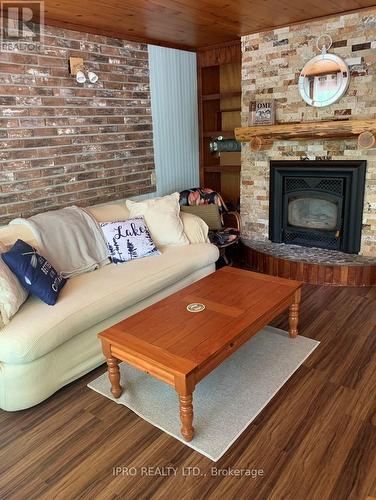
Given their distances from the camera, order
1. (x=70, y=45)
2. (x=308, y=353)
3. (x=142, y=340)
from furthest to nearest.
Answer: (x=70, y=45)
(x=308, y=353)
(x=142, y=340)

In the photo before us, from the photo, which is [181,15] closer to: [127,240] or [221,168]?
[127,240]

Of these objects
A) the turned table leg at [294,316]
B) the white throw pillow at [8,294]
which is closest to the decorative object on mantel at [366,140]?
the turned table leg at [294,316]

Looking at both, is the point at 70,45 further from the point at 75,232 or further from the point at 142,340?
the point at 142,340

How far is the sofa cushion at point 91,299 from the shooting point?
7.03 ft

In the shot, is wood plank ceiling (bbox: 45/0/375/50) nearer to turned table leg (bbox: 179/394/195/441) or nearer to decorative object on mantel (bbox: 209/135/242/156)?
decorative object on mantel (bbox: 209/135/242/156)

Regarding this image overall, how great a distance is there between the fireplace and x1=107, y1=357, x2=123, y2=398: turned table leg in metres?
2.60

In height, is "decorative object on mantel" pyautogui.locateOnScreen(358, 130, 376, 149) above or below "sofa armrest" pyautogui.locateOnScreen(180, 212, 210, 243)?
above

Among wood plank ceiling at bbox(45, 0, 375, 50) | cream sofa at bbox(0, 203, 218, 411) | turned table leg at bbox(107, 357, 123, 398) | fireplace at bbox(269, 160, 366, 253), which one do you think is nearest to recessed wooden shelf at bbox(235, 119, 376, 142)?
fireplace at bbox(269, 160, 366, 253)

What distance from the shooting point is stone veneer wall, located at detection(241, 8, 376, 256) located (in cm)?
346

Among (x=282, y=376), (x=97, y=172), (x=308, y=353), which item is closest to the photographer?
(x=282, y=376)

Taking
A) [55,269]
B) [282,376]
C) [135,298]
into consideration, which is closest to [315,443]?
[282,376]

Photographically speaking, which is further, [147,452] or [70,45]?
[70,45]

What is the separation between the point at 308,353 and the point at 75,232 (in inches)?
74.2

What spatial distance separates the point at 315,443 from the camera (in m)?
1.92
